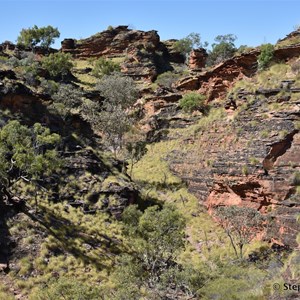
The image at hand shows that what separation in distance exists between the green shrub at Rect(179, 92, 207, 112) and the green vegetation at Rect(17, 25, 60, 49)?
47177 millimetres

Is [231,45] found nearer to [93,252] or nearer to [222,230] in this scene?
[222,230]

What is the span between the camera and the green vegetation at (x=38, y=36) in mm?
82062

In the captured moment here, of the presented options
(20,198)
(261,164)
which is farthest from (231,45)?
(20,198)

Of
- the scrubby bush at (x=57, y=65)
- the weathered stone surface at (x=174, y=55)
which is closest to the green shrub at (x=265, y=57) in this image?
the scrubby bush at (x=57, y=65)

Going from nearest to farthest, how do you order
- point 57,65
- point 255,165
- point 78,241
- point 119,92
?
1. point 78,241
2. point 255,165
3. point 119,92
4. point 57,65

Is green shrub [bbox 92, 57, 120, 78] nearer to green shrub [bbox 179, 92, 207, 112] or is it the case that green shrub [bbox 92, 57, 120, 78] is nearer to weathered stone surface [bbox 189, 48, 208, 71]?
weathered stone surface [bbox 189, 48, 208, 71]

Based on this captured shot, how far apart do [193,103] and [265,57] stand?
11.3 meters

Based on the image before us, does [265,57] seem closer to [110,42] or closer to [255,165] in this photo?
[255,165]

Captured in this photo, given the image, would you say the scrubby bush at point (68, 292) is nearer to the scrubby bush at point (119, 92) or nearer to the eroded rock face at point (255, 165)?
the eroded rock face at point (255, 165)

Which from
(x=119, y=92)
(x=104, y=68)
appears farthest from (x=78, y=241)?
(x=104, y=68)

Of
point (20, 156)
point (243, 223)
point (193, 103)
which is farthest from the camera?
point (193, 103)

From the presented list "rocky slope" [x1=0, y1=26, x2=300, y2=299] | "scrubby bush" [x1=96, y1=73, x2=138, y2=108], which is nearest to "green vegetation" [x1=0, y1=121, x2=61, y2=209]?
"rocky slope" [x1=0, y1=26, x2=300, y2=299]

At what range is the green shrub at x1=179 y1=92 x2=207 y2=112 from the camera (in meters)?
48.3

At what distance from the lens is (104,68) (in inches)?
2906
